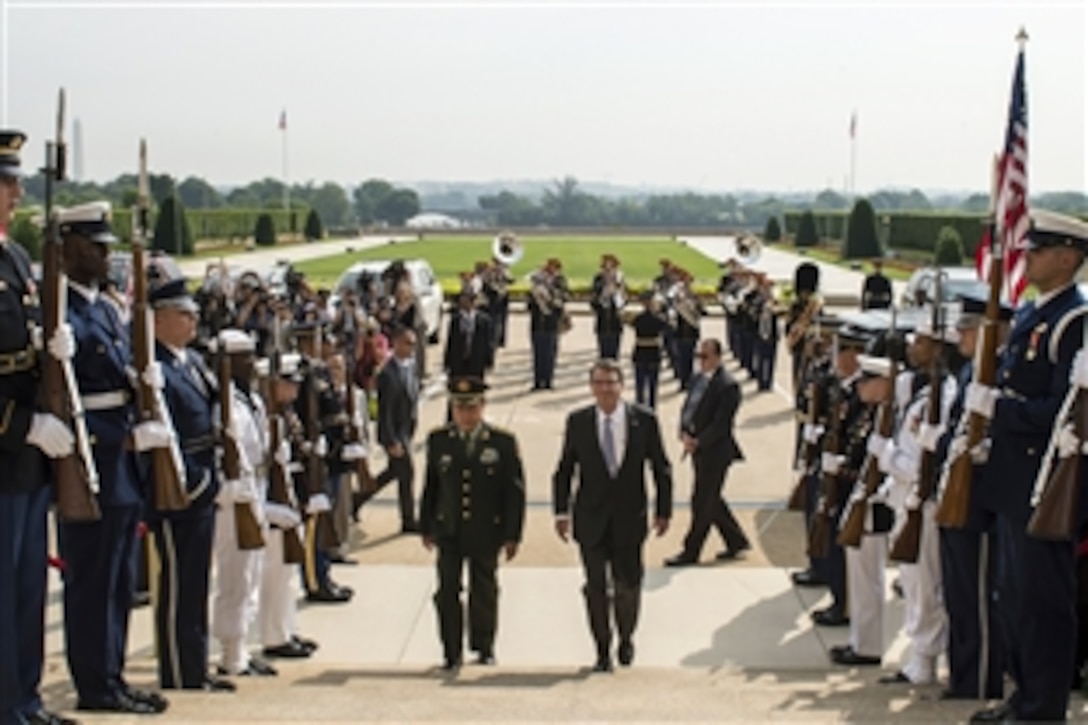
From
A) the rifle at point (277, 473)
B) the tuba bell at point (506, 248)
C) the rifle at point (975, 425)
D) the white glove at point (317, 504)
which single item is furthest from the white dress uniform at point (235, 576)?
the tuba bell at point (506, 248)

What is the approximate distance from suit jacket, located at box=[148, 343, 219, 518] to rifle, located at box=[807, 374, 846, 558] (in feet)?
12.4

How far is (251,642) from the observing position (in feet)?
29.2

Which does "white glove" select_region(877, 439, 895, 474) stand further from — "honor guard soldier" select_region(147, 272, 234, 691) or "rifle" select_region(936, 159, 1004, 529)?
"honor guard soldier" select_region(147, 272, 234, 691)

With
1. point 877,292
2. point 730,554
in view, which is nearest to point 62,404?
point 730,554

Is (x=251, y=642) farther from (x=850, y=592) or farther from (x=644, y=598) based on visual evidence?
(x=850, y=592)

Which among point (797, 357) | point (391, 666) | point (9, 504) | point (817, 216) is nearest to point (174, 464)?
point (9, 504)

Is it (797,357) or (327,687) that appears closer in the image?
(327,687)

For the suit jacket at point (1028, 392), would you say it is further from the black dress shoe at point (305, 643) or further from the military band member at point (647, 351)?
the military band member at point (647, 351)

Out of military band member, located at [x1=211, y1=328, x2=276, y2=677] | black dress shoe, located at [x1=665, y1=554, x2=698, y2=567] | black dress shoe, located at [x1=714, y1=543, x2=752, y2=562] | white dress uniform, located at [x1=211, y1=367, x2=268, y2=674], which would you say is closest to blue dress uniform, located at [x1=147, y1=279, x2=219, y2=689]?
military band member, located at [x1=211, y1=328, x2=276, y2=677]

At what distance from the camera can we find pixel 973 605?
23.7ft

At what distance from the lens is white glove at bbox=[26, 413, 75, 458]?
17.8 ft

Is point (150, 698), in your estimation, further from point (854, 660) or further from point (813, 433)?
point (813, 433)

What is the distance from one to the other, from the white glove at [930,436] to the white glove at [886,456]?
23.5 inches

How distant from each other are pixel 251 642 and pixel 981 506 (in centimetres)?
447
